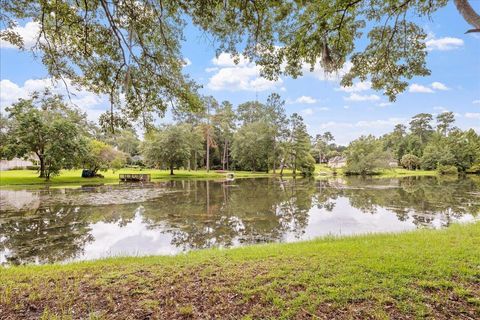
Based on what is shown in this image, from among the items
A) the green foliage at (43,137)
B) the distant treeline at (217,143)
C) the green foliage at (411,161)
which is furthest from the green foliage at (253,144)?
the green foliage at (411,161)

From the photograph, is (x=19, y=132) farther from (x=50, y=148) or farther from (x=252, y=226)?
(x=252, y=226)

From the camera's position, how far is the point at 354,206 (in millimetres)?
13984

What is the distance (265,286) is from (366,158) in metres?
51.0

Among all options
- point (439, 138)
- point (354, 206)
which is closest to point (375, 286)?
point (354, 206)

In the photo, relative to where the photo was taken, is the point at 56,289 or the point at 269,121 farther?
the point at 269,121

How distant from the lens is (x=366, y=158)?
48.8 meters

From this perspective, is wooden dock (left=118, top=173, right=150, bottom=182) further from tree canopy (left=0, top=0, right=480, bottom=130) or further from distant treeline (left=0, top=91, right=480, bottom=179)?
tree canopy (left=0, top=0, right=480, bottom=130)

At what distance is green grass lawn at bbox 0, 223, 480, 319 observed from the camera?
3166 mm

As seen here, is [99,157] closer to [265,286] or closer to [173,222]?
[173,222]

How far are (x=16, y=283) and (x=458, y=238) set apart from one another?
29.1 feet

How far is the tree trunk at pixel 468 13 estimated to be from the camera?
3547 millimetres

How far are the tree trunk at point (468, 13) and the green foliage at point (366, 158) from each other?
4945 centimetres

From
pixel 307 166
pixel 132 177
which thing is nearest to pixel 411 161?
pixel 307 166

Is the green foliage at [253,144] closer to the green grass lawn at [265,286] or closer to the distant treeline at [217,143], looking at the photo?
the distant treeline at [217,143]
